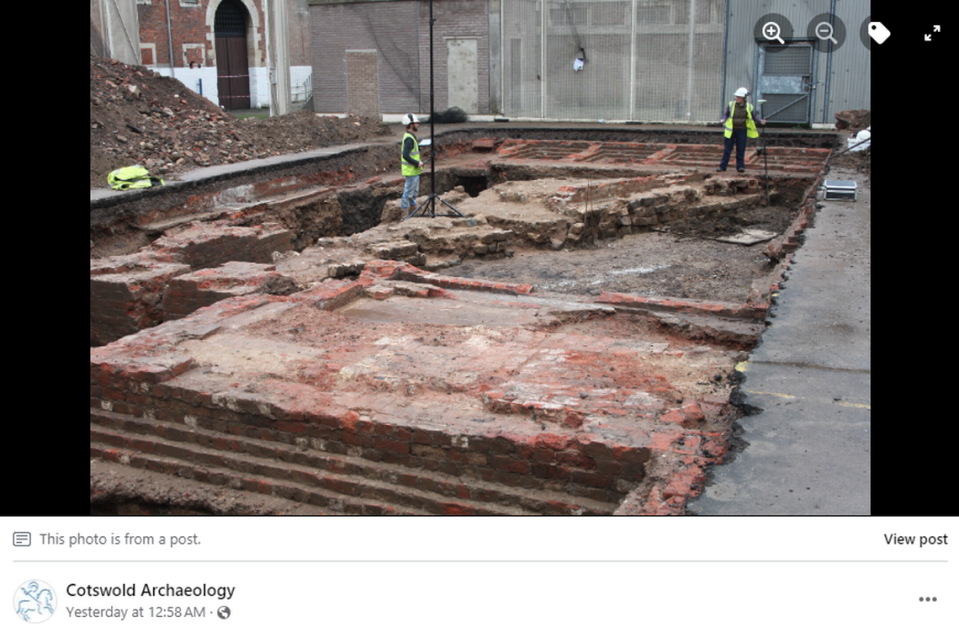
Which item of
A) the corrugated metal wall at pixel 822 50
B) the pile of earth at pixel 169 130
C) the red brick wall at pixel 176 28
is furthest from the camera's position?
the red brick wall at pixel 176 28

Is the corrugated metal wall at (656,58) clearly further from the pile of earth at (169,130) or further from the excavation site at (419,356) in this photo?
the excavation site at (419,356)

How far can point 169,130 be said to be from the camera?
15.5 m

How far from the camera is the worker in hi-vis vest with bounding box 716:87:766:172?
15.4 metres

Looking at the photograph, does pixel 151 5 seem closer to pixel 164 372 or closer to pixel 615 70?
pixel 615 70

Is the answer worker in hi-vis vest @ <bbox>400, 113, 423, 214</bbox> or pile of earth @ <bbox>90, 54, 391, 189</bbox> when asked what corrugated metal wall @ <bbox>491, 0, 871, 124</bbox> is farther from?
worker in hi-vis vest @ <bbox>400, 113, 423, 214</bbox>

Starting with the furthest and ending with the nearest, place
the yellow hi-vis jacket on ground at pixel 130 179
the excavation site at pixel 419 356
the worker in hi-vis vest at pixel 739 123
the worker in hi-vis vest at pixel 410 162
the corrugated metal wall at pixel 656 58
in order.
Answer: the corrugated metal wall at pixel 656 58 → the worker in hi-vis vest at pixel 739 123 → the worker in hi-vis vest at pixel 410 162 → the yellow hi-vis jacket on ground at pixel 130 179 → the excavation site at pixel 419 356

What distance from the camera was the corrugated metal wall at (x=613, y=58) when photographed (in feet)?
71.5

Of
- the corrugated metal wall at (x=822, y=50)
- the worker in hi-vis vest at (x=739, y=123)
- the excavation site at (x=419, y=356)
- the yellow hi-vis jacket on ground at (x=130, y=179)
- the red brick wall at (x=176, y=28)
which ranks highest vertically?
the red brick wall at (x=176, y=28)

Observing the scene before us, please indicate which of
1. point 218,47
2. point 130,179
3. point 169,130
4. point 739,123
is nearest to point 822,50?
point 739,123

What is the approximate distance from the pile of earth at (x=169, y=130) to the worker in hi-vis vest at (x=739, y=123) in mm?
8164

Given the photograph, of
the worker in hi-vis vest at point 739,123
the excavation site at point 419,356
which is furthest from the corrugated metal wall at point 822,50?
the excavation site at point 419,356

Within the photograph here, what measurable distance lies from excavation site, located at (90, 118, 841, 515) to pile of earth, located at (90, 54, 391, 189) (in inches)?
57.1

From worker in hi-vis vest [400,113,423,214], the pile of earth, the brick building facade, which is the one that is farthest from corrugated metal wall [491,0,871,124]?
worker in hi-vis vest [400,113,423,214]
